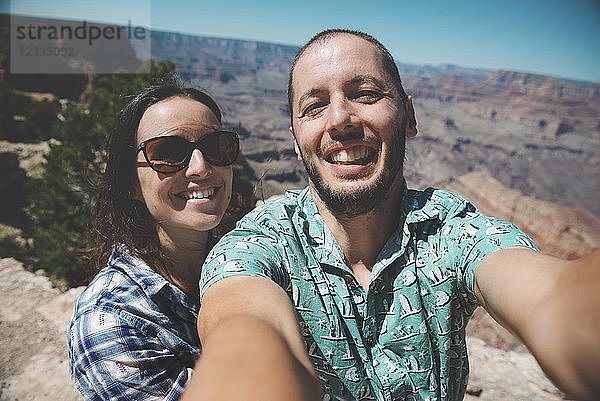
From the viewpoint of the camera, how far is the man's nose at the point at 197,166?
7.30ft

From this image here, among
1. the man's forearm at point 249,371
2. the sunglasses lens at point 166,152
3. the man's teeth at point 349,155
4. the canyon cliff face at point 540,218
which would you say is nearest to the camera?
the man's forearm at point 249,371

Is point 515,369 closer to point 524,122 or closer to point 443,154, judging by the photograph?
point 443,154

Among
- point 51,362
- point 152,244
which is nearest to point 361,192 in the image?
point 152,244

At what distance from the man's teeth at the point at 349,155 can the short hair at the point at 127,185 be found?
122 centimetres

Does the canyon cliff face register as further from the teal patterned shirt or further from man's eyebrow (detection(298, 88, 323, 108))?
man's eyebrow (detection(298, 88, 323, 108))

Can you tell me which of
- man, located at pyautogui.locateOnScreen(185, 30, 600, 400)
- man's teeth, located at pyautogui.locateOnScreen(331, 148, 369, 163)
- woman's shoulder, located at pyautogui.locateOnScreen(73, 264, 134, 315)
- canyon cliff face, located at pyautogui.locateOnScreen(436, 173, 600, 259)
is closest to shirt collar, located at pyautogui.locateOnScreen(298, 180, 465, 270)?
man, located at pyautogui.locateOnScreen(185, 30, 600, 400)

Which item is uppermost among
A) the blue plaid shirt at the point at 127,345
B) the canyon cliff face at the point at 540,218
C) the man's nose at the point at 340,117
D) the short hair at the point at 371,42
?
the short hair at the point at 371,42

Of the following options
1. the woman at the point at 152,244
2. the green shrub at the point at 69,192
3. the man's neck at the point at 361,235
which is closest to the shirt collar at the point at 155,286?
the woman at the point at 152,244

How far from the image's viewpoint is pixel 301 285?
1485 millimetres

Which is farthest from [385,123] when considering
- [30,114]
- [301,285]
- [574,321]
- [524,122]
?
[524,122]

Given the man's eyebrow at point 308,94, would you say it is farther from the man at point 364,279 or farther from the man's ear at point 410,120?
the man's ear at point 410,120

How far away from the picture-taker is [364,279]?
1.63 meters

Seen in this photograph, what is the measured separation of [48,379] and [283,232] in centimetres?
319

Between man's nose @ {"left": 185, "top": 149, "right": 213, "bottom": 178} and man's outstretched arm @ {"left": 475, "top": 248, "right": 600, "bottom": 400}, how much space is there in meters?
1.68
